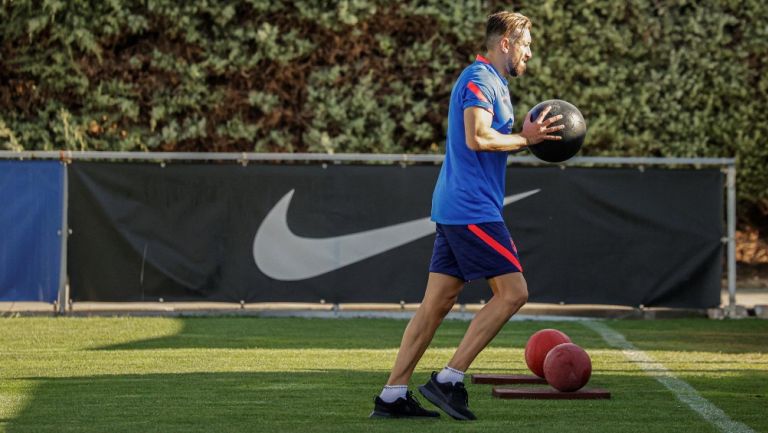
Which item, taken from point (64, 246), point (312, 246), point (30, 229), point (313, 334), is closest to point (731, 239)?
point (312, 246)

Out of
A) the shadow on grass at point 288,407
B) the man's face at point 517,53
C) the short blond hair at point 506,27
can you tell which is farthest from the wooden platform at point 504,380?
the short blond hair at point 506,27

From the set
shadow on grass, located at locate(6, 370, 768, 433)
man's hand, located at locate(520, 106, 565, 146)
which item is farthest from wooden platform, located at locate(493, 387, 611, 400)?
man's hand, located at locate(520, 106, 565, 146)

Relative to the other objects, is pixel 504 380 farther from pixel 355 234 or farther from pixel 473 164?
pixel 355 234

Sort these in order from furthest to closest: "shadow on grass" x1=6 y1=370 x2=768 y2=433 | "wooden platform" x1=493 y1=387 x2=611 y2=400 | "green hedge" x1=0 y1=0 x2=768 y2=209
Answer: "green hedge" x1=0 y1=0 x2=768 y2=209 < "wooden platform" x1=493 y1=387 x2=611 y2=400 < "shadow on grass" x1=6 y1=370 x2=768 y2=433

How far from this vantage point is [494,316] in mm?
6895

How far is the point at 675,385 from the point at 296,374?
2561 millimetres

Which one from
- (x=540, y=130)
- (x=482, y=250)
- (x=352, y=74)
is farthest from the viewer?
(x=352, y=74)

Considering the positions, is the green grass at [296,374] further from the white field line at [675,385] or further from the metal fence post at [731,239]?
the metal fence post at [731,239]

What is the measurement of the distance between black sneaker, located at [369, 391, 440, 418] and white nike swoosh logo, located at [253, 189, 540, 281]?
22.8ft

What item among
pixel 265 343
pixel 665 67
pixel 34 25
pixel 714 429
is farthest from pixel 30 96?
pixel 714 429

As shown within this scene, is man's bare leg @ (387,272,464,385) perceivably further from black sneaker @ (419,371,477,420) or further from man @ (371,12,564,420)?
black sneaker @ (419,371,477,420)

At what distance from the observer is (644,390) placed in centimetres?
832

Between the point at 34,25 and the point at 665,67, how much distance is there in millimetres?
8120

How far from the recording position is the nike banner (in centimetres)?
1390
